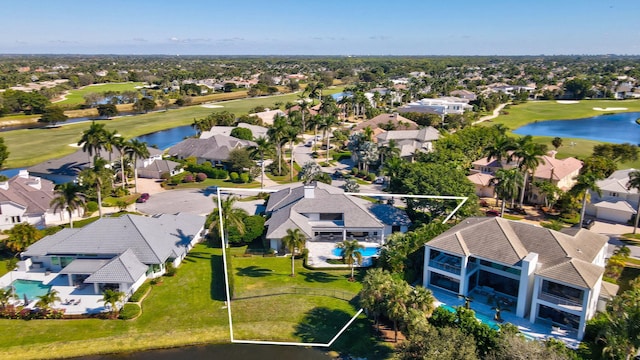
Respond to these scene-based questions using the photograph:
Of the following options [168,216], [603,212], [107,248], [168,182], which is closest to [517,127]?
[603,212]

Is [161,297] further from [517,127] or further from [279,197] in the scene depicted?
[517,127]

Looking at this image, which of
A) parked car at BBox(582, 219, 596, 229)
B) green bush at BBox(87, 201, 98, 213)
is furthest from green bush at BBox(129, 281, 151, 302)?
parked car at BBox(582, 219, 596, 229)

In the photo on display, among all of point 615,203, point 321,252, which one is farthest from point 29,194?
point 615,203

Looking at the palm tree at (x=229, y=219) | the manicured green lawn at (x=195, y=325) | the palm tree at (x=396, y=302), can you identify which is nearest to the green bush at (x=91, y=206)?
the palm tree at (x=229, y=219)

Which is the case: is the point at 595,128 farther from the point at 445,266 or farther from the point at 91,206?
the point at 91,206

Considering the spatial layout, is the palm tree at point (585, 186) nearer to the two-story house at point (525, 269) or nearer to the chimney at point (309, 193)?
the two-story house at point (525, 269)

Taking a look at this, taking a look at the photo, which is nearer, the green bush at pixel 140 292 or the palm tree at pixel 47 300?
the palm tree at pixel 47 300

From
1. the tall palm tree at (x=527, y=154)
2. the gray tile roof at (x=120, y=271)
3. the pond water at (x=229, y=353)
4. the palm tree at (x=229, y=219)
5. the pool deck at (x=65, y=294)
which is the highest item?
the tall palm tree at (x=527, y=154)
